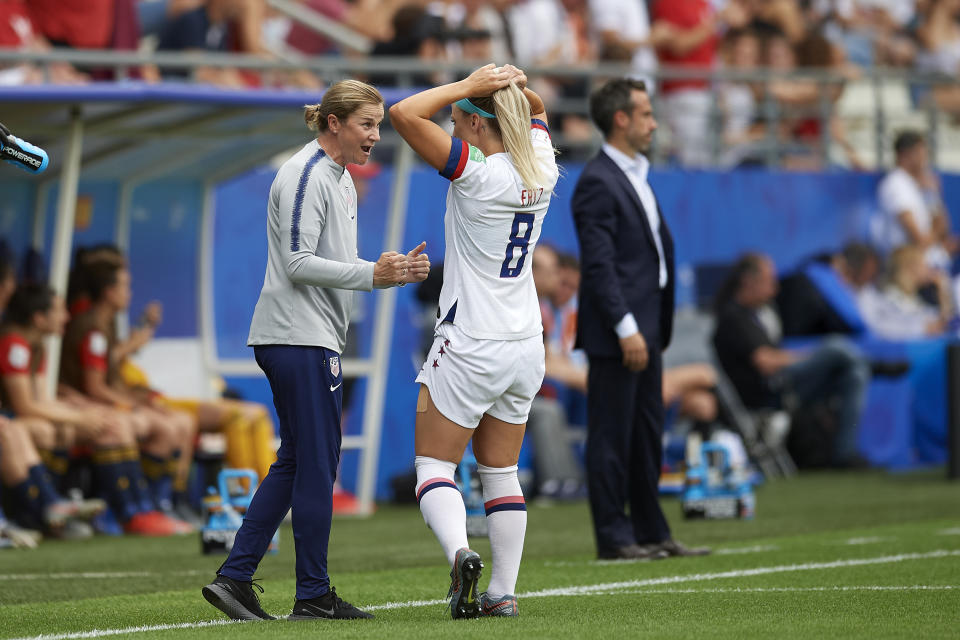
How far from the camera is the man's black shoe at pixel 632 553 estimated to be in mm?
8430

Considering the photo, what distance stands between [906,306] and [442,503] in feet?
36.1

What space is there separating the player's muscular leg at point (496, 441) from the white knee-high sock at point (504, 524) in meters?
0.03

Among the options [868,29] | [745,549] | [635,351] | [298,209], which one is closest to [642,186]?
[635,351]

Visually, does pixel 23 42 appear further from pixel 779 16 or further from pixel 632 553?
pixel 779 16

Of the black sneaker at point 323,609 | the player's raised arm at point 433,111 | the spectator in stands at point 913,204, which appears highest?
the spectator in stands at point 913,204

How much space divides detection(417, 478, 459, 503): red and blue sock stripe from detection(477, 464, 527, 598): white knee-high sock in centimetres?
20

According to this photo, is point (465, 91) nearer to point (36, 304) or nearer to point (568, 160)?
point (36, 304)

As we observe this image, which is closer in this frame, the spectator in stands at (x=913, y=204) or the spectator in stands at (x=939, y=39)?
the spectator in stands at (x=913, y=204)

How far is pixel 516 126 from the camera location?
243 inches

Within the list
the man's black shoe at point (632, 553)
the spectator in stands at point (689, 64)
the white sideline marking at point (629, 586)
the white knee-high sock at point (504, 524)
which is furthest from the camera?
the spectator in stands at point (689, 64)

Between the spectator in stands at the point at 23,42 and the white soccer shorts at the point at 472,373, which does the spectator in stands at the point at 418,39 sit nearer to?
the spectator in stands at the point at 23,42

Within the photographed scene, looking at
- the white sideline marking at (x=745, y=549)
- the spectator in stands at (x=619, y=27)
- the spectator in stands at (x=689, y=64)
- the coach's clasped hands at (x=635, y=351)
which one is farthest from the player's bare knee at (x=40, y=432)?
the spectator in stands at (x=619, y=27)

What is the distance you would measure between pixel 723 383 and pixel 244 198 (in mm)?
4474

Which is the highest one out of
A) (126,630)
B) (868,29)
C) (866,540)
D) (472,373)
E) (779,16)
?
(868,29)
